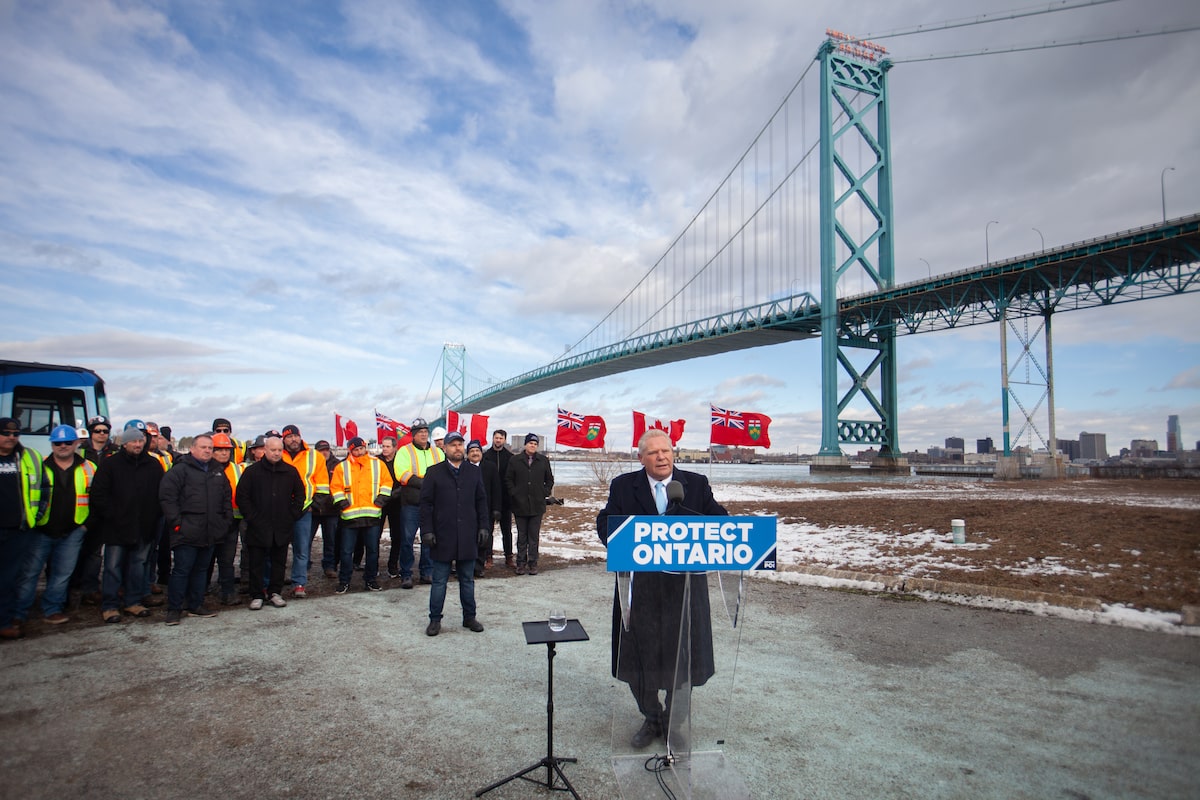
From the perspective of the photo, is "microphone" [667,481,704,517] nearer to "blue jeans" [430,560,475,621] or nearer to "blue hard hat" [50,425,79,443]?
"blue jeans" [430,560,475,621]

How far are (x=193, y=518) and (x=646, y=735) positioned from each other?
488 centimetres

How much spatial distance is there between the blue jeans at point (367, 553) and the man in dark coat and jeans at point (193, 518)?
138 centimetres

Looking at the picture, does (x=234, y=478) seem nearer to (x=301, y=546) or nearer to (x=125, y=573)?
(x=301, y=546)

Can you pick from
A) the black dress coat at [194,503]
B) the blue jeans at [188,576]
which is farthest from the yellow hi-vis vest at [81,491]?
the blue jeans at [188,576]

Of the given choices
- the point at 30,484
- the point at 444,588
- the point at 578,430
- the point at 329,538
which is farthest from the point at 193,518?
the point at 578,430

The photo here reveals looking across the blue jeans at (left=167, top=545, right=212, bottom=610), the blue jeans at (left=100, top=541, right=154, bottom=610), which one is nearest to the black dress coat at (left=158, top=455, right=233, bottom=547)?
the blue jeans at (left=167, top=545, right=212, bottom=610)

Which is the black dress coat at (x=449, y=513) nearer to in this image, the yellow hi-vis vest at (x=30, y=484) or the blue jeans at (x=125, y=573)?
the blue jeans at (x=125, y=573)

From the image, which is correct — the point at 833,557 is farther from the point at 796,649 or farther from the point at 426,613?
the point at 426,613

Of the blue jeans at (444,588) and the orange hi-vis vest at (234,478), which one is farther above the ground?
the orange hi-vis vest at (234,478)

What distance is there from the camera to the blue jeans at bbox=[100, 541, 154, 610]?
5.83 metres

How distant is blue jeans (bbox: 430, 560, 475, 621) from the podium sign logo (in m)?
3.02

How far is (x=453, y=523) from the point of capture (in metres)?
5.76

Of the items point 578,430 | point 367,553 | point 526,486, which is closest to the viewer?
point 367,553

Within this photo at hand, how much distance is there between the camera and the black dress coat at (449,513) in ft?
18.7
